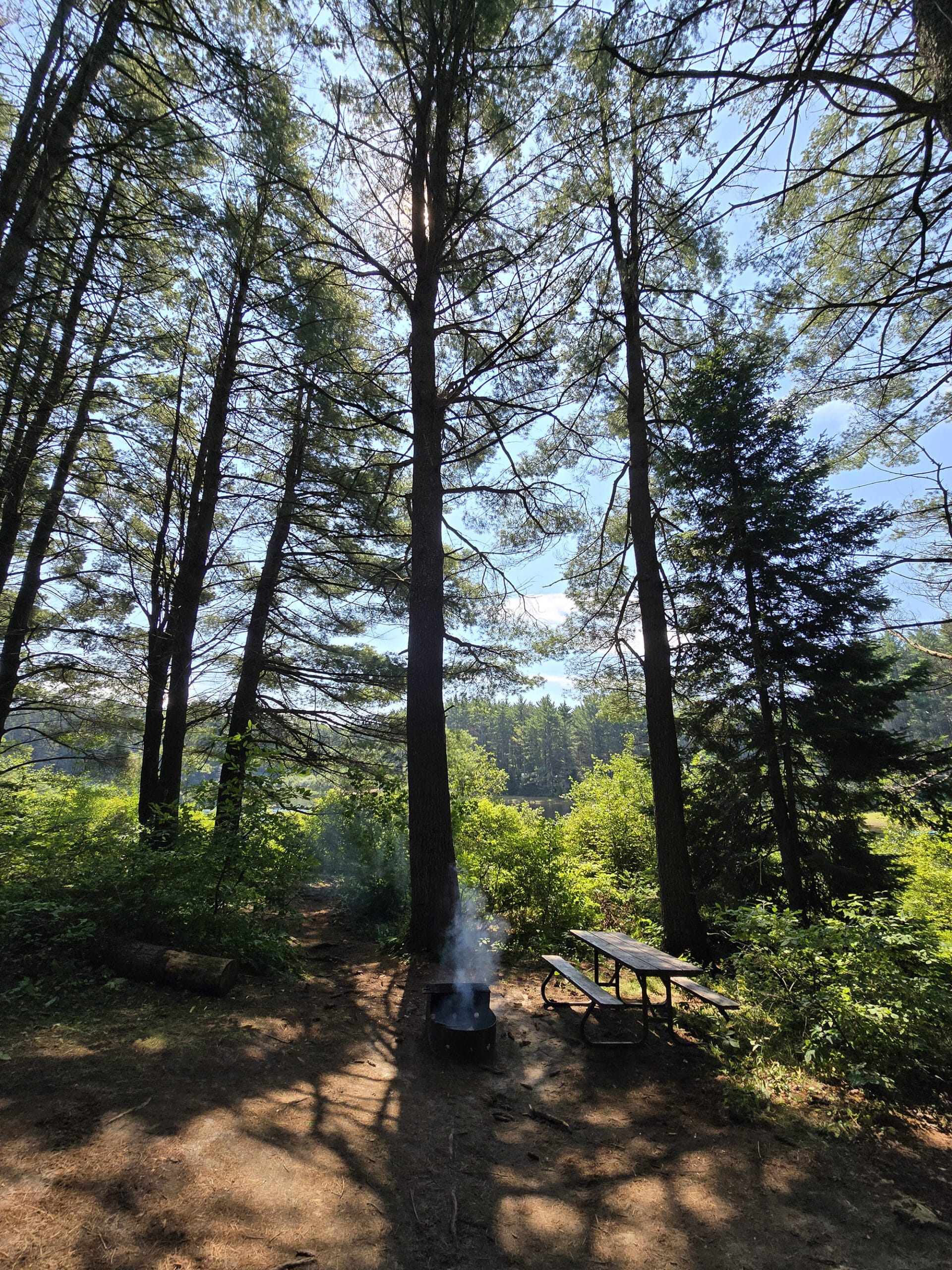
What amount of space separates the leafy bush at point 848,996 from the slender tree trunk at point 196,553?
7.80 meters

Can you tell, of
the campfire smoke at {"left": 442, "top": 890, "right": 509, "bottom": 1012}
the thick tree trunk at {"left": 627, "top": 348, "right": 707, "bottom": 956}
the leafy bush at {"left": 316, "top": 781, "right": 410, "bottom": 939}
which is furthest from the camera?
the leafy bush at {"left": 316, "top": 781, "right": 410, "bottom": 939}

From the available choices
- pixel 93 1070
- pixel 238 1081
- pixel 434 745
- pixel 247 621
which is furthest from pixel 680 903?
pixel 247 621

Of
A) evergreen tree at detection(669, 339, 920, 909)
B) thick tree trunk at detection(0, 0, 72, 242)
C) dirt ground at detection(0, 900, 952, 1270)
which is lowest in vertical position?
dirt ground at detection(0, 900, 952, 1270)

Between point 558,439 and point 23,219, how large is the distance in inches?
250

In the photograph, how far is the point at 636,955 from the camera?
4469mm

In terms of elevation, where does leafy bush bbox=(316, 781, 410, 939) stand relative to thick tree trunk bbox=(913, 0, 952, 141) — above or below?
below

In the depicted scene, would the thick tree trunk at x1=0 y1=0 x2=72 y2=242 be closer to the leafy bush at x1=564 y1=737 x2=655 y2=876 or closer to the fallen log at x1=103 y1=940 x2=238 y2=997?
the fallen log at x1=103 y1=940 x2=238 y2=997

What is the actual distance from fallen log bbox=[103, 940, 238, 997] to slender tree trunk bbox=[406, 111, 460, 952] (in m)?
2.08

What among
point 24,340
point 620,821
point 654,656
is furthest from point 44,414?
point 620,821

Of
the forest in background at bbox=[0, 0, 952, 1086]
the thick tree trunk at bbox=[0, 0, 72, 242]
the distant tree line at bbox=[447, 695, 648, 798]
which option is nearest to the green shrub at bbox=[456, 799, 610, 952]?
the forest in background at bbox=[0, 0, 952, 1086]

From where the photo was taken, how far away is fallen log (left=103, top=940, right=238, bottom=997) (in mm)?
4512

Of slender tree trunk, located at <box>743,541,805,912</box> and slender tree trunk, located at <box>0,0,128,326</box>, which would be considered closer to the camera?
slender tree trunk, located at <box>0,0,128,326</box>

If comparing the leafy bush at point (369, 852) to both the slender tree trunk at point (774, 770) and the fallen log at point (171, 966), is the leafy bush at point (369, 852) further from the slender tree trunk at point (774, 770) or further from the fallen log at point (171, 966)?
the slender tree trunk at point (774, 770)

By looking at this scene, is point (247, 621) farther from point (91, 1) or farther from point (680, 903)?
point (680, 903)
